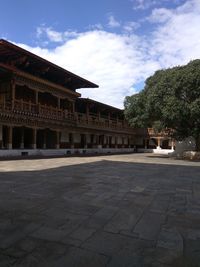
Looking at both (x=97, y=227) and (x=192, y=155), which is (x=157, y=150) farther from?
(x=97, y=227)

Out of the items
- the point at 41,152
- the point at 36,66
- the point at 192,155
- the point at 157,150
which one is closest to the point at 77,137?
the point at 41,152

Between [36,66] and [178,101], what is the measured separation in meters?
12.9

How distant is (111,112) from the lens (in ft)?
136

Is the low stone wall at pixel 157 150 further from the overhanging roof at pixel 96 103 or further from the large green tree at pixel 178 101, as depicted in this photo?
the large green tree at pixel 178 101

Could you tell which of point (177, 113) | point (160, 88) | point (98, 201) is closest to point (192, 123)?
point (177, 113)

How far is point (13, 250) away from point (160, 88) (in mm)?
21912

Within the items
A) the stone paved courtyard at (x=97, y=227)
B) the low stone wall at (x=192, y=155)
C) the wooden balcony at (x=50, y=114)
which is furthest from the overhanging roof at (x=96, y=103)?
the stone paved courtyard at (x=97, y=227)

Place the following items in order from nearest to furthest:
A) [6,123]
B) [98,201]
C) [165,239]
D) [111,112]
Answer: [165,239] → [98,201] → [6,123] → [111,112]

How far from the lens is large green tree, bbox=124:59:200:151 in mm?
22469

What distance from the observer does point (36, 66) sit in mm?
26375

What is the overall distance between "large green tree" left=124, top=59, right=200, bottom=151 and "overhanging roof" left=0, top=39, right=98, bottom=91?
29.3 ft

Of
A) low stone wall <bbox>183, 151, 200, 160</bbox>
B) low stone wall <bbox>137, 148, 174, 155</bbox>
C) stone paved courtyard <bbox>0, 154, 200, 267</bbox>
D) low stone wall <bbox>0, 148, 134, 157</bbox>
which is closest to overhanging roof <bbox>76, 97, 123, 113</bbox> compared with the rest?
low stone wall <bbox>0, 148, 134, 157</bbox>

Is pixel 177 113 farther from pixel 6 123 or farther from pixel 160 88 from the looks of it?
pixel 6 123

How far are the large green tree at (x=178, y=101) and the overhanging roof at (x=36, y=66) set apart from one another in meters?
8.92
